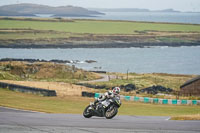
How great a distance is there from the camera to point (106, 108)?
22578 mm

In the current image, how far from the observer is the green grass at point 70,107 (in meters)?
30.9

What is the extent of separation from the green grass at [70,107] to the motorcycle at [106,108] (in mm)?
6867

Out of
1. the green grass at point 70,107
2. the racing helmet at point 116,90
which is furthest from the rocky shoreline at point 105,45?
the racing helmet at point 116,90

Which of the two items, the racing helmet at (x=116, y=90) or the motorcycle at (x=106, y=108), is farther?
the motorcycle at (x=106, y=108)

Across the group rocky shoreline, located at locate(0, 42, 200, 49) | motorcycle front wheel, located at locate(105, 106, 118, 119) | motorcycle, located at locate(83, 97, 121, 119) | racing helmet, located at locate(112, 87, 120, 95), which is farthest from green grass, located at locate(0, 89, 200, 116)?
rocky shoreline, located at locate(0, 42, 200, 49)

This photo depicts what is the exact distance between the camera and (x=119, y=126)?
67.9 feet

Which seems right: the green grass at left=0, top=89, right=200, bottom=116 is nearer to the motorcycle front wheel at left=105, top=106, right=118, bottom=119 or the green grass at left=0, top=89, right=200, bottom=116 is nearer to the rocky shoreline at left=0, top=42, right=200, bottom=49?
the motorcycle front wheel at left=105, top=106, right=118, bottom=119

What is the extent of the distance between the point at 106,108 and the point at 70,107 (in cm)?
1139

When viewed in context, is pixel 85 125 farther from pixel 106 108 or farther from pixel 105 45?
pixel 105 45

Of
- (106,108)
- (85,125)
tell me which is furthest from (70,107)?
(85,125)

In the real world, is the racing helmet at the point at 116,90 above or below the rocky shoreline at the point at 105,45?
above

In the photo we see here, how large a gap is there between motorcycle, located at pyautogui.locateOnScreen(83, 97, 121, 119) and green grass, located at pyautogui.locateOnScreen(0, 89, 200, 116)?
22.5ft

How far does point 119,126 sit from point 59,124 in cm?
270

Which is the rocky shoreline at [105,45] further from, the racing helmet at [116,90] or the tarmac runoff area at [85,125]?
the racing helmet at [116,90]
